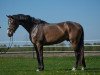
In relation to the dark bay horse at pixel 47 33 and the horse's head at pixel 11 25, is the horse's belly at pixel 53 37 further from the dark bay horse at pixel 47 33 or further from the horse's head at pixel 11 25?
the horse's head at pixel 11 25

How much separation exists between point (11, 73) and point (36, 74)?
1.04m

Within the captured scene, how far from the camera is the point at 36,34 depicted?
12719 millimetres

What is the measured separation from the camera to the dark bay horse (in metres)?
12.7

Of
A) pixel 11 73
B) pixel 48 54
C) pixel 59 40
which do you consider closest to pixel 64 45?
pixel 48 54

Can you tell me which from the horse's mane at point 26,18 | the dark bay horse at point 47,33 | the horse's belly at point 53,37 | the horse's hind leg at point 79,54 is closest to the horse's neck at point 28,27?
the dark bay horse at point 47,33

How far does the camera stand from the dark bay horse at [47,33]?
1269cm

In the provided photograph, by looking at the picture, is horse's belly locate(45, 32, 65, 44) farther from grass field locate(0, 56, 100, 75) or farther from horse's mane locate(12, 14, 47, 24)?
grass field locate(0, 56, 100, 75)

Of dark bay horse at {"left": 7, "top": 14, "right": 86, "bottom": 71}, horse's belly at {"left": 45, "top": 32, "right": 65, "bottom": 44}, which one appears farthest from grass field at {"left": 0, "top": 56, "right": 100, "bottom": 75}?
horse's belly at {"left": 45, "top": 32, "right": 65, "bottom": 44}

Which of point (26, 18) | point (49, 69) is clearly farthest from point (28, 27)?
point (49, 69)

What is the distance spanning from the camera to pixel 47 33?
12.9 meters

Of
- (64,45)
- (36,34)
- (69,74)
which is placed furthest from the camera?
(64,45)

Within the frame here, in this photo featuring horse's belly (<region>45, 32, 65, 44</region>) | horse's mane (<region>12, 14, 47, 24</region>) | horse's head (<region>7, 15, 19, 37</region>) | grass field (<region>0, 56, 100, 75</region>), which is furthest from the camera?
horse's belly (<region>45, 32, 65, 44</region>)

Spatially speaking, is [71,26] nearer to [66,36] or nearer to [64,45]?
[66,36]

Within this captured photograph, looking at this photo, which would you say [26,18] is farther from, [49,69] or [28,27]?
[49,69]
